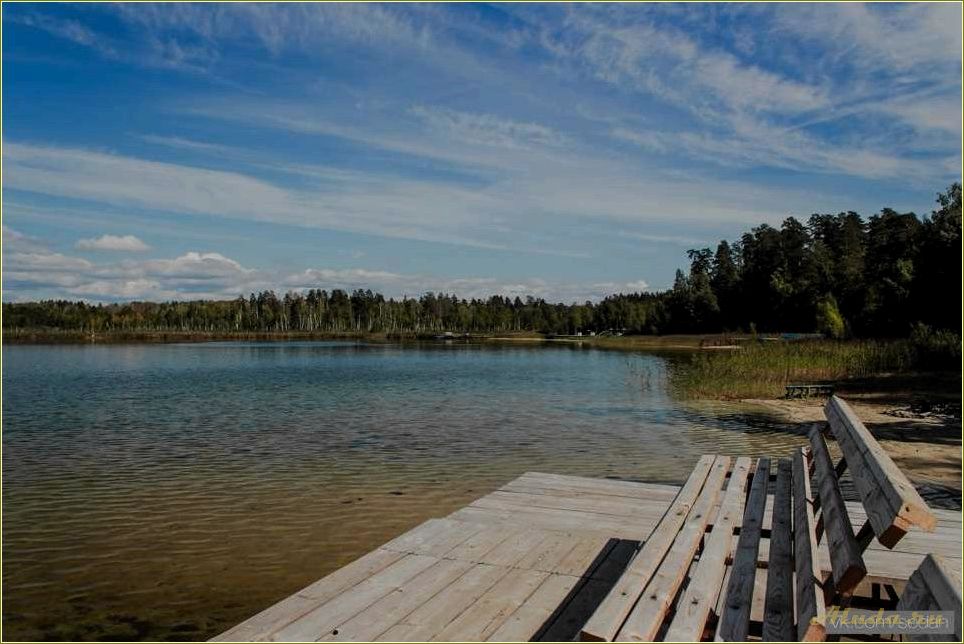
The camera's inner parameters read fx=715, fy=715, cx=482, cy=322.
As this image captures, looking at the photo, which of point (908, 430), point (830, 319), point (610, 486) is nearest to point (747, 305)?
point (830, 319)

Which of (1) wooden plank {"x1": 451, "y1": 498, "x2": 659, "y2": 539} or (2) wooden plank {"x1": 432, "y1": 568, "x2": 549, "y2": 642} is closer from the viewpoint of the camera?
(2) wooden plank {"x1": 432, "y1": 568, "x2": 549, "y2": 642}

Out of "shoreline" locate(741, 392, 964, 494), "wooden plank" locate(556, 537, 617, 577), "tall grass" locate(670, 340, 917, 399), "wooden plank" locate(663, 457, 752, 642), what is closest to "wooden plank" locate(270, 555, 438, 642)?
"wooden plank" locate(556, 537, 617, 577)

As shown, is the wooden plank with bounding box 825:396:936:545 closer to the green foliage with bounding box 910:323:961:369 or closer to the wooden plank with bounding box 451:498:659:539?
the wooden plank with bounding box 451:498:659:539

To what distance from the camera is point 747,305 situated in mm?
103938

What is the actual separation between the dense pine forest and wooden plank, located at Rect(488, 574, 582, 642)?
3247 centimetres

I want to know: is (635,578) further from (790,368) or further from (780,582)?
(790,368)

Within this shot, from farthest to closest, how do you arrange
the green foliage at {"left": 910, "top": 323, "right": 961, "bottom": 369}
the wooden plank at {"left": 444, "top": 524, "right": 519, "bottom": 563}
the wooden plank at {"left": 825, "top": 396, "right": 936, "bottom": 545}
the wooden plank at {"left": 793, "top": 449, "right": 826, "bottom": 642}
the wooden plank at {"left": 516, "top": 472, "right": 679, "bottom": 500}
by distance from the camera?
the green foliage at {"left": 910, "top": 323, "right": 961, "bottom": 369}
the wooden plank at {"left": 516, "top": 472, "right": 679, "bottom": 500}
the wooden plank at {"left": 444, "top": 524, "right": 519, "bottom": 563}
the wooden plank at {"left": 793, "top": 449, "right": 826, "bottom": 642}
the wooden plank at {"left": 825, "top": 396, "right": 936, "bottom": 545}

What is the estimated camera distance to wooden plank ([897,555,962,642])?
7.45 feet

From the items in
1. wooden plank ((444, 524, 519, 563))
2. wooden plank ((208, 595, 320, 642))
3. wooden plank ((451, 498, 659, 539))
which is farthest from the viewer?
wooden plank ((451, 498, 659, 539))

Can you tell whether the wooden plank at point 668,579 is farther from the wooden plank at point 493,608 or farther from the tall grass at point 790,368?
the tall grass at point 790,368

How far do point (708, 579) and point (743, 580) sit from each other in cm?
24

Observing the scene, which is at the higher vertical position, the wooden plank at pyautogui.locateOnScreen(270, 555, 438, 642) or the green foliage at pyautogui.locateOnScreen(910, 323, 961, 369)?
the green foliage at pyautogui.locateOnScreen(910, 323, 961, 369)

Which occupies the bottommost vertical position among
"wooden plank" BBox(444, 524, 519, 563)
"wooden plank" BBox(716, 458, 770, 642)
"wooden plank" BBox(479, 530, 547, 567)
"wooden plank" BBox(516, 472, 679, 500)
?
"wooden plank" BBox(516, 472, 679, 500)

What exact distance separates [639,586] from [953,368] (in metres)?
28.9
